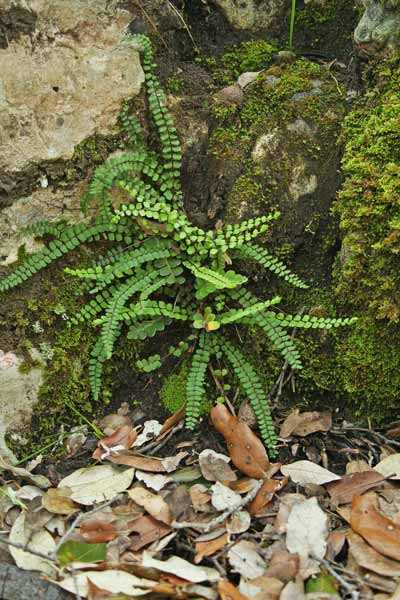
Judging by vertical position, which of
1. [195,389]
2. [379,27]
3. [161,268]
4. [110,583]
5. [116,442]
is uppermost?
[379,27]

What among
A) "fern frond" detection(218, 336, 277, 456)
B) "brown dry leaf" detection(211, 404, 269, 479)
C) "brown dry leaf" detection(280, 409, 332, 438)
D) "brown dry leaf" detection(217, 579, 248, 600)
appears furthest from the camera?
"brown dry leaf" detection(280, 409, 332, 438)

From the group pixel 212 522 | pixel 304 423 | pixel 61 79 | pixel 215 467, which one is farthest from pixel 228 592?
pixel 61 79

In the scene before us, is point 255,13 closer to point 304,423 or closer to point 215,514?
point 304,423

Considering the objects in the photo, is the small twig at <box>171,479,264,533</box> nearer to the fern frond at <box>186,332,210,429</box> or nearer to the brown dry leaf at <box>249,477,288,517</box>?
the brown dry leaf at <box>249,477,288,517</box>

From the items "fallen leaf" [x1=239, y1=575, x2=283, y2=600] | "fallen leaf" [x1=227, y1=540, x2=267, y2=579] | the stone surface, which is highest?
the stone surface

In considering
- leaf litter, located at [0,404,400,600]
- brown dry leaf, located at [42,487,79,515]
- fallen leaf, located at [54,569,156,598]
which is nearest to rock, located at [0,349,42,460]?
leaf litter, located at [0,404,400,600]
